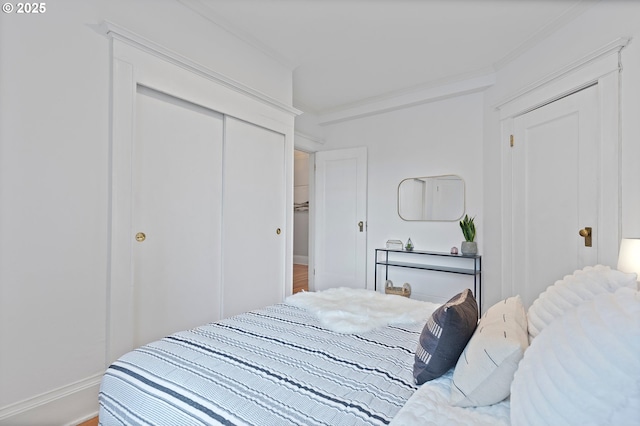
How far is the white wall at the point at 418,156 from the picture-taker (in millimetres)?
3381

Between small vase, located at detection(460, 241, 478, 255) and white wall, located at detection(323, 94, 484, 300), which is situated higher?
white wall, located at detection(323, 94, 484, 300)

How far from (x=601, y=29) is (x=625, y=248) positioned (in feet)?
5.02

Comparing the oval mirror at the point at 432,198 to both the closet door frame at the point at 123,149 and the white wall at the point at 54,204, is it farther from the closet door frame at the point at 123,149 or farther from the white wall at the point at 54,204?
the white wall at the point at 54,204

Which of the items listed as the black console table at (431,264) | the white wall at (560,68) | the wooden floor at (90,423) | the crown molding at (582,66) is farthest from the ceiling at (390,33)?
the wooden floor at (90,423)

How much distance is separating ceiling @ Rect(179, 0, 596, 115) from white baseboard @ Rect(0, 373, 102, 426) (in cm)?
260

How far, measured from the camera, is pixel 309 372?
3.46 ft

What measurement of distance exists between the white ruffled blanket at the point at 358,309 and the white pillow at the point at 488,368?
0.64 metres

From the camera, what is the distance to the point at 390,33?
256cm

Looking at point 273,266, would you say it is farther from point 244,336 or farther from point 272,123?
point 244,336

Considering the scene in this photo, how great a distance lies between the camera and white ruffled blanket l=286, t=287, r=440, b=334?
5.01 feet

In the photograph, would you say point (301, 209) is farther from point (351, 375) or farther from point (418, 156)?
point (351, 375)

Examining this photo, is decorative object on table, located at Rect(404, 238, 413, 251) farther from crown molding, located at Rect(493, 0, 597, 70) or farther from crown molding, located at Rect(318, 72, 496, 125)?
crown molding, located at Rect(493, 0, 597, 70)

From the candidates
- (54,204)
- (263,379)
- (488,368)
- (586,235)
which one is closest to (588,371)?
(488,368)

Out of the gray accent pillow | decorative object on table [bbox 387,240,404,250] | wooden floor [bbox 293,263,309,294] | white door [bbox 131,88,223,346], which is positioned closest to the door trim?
the gray accent pillow
